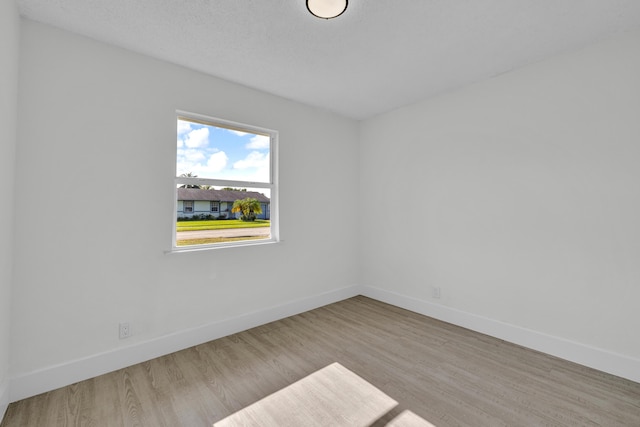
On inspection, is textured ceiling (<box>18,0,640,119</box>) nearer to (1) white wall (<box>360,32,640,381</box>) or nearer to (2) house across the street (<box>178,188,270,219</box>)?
(1) white wall (<box>360,32,640,381</box>)

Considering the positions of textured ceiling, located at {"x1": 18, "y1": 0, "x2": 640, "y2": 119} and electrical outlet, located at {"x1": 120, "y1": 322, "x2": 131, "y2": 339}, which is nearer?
textured ceiling, located at {"x1": 18, "y1": 0, "x2": 640, "y2": 119}

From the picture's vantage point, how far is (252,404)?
186 centimetres

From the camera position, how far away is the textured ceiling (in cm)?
185

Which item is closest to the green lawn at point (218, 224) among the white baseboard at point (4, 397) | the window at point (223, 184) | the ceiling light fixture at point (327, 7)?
the window at point (223, 184)

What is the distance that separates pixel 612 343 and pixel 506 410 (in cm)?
121

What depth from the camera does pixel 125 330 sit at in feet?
7.47

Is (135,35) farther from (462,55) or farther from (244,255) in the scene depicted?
(462,55)

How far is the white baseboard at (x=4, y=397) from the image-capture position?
1.70 m

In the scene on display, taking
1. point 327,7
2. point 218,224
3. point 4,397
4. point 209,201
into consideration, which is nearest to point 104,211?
point 209,201

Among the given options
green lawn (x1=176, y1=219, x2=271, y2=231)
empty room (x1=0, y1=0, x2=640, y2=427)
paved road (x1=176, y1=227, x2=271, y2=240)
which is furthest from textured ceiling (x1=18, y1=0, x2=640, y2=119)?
paved road (x1=176, y1=227, x2=271, y2=240)

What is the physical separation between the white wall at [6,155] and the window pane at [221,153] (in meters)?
1.07

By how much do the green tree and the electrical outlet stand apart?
1371mm

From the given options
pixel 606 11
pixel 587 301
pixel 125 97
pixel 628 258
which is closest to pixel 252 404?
pixel 125 97

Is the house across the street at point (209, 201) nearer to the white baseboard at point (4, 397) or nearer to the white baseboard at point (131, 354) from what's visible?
the white baseboard at point (131, 354)
